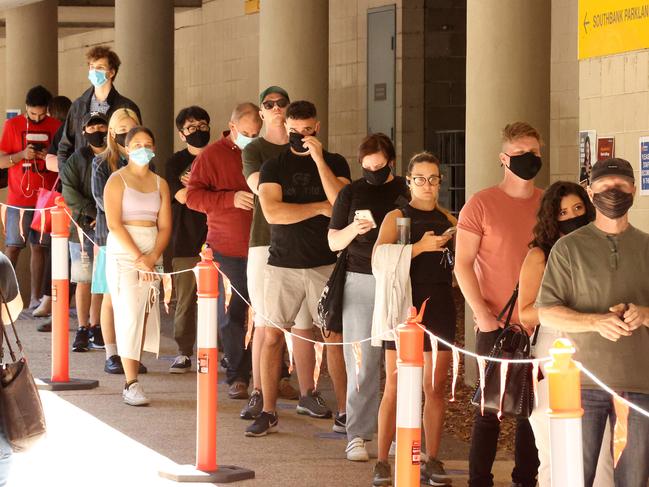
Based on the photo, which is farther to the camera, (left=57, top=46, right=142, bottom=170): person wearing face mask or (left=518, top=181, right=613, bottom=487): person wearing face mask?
(left=57, top=46, right=142, bottom=170): person wearing face mask

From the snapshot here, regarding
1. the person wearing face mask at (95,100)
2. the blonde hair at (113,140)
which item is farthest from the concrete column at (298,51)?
the blonde hair at (113,140)

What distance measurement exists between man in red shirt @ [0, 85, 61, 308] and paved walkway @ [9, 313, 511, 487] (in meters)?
4.57

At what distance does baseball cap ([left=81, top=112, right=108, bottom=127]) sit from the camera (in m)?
12.6

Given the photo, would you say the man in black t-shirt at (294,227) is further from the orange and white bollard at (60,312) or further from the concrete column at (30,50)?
the concrete column at (30,50)

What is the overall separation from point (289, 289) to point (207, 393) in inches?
62.6

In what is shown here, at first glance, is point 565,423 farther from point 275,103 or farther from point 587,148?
point 587,148

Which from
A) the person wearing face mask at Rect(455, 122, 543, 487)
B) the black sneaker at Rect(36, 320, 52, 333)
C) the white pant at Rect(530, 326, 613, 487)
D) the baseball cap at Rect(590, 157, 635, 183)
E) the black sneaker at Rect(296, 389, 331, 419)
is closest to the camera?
the baseball cap at Rect(590, 157, 635, 183)

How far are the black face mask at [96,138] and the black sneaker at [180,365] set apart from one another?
196 centimetres

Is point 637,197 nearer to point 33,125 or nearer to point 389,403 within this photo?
point 389,403

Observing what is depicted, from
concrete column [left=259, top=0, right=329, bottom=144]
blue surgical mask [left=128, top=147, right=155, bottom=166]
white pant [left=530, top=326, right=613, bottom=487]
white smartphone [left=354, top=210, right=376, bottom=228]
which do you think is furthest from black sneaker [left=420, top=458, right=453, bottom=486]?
concrete column [left=259, top=0, right=329, bottom=144]

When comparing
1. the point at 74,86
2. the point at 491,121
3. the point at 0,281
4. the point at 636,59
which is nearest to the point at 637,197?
the point at 636,59

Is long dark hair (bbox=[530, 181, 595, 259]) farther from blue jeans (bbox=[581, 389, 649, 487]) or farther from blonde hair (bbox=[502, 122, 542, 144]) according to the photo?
blue jeans (bbox=[581, 389, 649, 487])

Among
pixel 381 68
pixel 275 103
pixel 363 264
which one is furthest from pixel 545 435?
pixel 381 68

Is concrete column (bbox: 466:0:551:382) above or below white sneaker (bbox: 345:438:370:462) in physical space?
above
